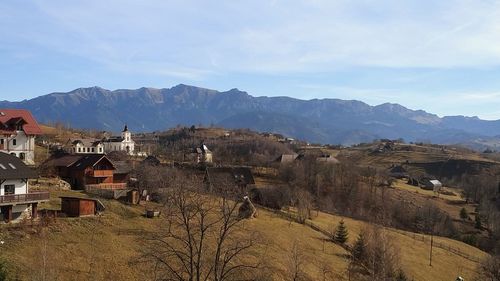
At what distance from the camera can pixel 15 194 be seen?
48.6 metres

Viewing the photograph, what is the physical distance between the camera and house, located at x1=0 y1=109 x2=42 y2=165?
80.6m

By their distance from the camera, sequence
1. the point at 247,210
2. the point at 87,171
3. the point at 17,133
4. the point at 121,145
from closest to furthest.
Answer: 1. the point at 247,210
2. the point at 87,171
3. the point at 17,133
4. the point at 121,145

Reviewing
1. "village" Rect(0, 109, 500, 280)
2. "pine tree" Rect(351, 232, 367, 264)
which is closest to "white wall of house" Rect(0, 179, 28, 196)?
"village" Rect(0, 109, 500, 280)

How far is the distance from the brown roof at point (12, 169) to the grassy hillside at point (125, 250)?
5374 millimetres

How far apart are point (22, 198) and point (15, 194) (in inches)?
37.0

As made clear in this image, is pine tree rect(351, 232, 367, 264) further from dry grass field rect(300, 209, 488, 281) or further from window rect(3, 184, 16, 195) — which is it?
window rect(3, 184, 16, 195)

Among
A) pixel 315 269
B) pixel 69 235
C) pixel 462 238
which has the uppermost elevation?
pixel 69 235

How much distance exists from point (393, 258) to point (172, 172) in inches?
1674

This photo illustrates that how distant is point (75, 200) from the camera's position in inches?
2024

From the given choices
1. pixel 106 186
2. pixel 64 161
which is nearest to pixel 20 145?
pixel 64 161

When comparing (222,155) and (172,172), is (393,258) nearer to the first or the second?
(172,172)

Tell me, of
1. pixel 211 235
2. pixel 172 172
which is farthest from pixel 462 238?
pixel 211 235

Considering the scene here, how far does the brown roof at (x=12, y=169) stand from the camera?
49.0 metres

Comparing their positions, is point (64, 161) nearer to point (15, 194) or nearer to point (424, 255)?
point (15, 194)
